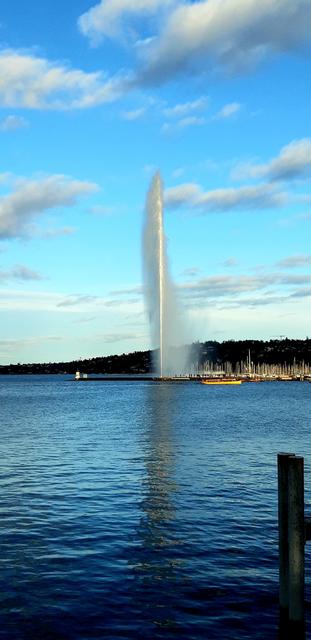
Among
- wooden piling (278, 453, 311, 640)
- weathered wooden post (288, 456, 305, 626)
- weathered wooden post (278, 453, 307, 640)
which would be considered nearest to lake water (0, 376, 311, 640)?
wooden piling (278, 453, 311, 640)

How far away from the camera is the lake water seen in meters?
13.7

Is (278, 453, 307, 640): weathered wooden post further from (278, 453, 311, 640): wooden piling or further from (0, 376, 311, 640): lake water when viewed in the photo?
(0, 376, 311, 640): lake water

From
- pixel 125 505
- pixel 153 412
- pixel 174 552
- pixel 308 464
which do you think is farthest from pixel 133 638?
pixel 153 412

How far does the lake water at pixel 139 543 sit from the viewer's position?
13703 millimetres

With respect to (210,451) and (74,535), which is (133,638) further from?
(210,451)

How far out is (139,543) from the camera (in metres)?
19.8

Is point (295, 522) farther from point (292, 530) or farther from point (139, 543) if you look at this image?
point (139, 543)

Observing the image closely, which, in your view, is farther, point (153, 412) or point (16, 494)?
point (153, 412)

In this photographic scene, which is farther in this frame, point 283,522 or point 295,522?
point 283,522

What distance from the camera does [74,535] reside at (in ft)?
67.2

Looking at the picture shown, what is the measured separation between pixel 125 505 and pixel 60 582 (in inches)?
362

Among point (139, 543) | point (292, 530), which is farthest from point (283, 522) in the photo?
point (139, 543)

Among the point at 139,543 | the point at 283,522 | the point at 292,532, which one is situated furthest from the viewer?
the point at 139,543

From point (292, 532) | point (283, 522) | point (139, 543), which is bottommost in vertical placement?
point (139, 543)
